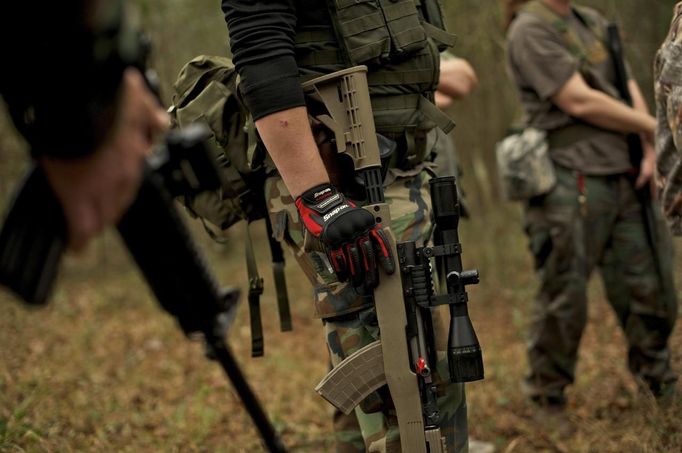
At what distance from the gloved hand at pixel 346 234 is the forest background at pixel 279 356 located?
928mm

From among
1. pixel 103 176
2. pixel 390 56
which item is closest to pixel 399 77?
pixel 390 56

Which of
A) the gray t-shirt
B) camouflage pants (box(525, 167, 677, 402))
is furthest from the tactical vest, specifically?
camouflage pants (box(525, 167, 677, 402))

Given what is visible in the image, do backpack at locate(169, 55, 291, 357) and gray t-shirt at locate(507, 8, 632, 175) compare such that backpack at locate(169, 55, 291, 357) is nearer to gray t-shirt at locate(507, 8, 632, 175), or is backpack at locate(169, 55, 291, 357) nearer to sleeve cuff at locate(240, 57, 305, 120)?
sleeve cuff at locate(240, 57, 305, 120)

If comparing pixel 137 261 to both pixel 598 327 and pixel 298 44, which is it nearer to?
pixel 298 44

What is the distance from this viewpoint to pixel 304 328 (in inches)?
284

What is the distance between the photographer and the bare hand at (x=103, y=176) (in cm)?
152

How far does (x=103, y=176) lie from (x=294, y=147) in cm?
105

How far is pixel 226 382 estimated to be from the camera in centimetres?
542

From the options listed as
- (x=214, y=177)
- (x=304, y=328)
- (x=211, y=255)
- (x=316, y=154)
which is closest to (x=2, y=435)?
(x=316, y=154)

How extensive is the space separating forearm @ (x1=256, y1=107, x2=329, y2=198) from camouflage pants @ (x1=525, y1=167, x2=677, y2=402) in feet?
7.04

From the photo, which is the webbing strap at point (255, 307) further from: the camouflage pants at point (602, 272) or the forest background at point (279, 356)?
the camouflage pants at point (602, 272)

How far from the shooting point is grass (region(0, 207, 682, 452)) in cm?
386

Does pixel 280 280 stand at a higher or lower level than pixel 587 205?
higher

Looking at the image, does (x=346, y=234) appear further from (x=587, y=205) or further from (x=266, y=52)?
(x=587, y=205)
